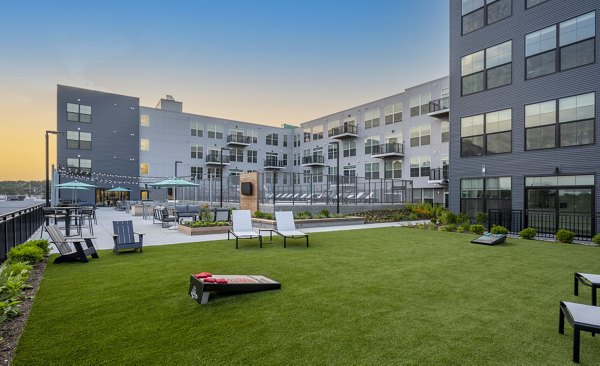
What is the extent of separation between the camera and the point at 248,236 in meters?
9.55

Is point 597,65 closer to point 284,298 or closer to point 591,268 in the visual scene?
point 591,268

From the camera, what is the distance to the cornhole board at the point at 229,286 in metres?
4.62

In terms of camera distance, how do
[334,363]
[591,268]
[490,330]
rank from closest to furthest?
[334,363], [490,330], [591,268]

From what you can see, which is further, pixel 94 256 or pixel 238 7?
pixel 238 7

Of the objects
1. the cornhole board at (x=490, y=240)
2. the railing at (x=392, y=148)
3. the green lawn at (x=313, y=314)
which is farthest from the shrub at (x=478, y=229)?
the railing at (x=392, y=148)

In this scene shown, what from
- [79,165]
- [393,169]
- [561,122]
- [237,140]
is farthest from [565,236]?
[79,165]

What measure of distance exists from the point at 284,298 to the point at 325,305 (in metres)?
0.65

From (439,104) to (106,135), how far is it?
36.0 m

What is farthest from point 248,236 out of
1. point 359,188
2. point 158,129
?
point 158,129

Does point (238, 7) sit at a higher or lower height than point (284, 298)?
higher

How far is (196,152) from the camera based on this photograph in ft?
140

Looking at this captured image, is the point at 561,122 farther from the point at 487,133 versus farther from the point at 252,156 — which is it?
the point at 252,156

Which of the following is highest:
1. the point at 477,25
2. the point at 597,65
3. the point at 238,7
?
the point at 238,7

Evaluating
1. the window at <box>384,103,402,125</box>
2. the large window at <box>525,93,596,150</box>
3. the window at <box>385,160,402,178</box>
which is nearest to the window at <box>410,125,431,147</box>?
the window at <box>384,103,402,125</box>
